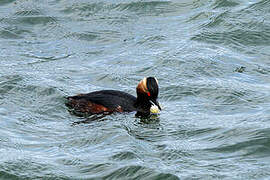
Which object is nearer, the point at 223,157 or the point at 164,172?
the point at 164,172

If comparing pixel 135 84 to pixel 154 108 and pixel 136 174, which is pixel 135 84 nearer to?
pixel 154 108

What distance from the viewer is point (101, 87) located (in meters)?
14.3

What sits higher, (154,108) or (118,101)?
(118,101)

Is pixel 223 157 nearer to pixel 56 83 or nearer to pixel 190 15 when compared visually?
pixel 56 83

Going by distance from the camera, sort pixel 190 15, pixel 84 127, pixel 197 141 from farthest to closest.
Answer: pixel 190 15 < pixel 84 127 < pixel 197 141

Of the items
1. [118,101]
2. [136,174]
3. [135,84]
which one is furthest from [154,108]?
[136,174]

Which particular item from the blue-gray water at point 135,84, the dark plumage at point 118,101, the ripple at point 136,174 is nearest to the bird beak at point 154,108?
the dark plumage at point 118,101

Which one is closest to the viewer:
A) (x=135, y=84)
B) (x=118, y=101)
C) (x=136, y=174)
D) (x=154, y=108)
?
(x=136, y=174)

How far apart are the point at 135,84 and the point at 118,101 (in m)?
1.74

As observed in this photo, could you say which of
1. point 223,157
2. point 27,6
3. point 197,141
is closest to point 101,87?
point 197,141

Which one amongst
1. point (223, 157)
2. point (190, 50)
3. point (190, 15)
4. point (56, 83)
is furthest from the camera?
point (190, 15)

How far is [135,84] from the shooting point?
14359 millimetres

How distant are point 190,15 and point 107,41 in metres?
2.77

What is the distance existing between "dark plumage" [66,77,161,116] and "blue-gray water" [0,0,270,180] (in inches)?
8.1
